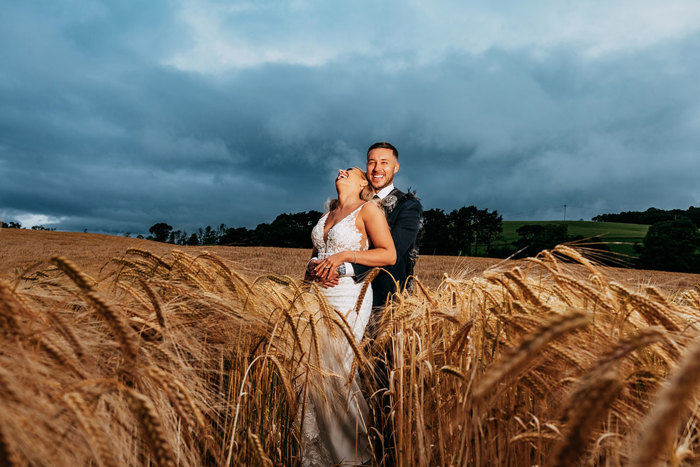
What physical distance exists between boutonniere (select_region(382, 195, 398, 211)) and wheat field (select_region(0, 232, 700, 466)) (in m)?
1.30

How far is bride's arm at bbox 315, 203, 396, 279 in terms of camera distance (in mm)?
3039

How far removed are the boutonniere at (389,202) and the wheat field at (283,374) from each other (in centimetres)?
130

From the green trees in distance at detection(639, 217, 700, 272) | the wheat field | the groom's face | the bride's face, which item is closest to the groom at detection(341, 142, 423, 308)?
the groom's face

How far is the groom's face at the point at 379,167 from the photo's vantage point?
12.4 feet

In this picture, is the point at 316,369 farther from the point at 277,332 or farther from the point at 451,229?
the point at 451,229

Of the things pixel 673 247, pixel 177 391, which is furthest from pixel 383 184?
pixel 673 247

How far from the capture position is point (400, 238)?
11.6 feet

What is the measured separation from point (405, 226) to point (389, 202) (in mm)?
312

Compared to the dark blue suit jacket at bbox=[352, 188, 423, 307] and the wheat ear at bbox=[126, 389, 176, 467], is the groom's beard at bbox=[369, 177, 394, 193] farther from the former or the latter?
the wheat ear at bbox=[126, 389, 176, 467]

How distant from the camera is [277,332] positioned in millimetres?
1900

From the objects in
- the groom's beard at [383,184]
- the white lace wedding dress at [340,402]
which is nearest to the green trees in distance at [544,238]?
the groom's beard at [383,184]

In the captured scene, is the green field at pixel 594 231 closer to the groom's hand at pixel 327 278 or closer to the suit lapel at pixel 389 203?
the suit lapel at pixel 389 203

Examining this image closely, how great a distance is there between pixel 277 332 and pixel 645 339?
149 centimetres

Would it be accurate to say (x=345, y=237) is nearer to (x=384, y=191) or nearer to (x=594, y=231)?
(x=384, y=191)
